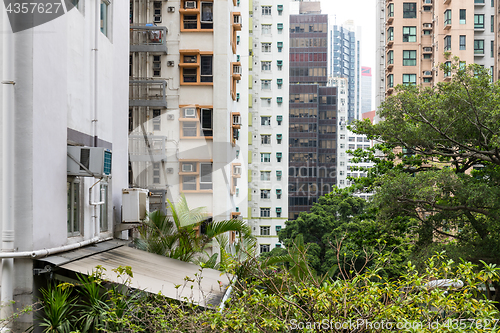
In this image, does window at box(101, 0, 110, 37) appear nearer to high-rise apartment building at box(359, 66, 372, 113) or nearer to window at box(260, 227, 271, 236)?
window at box(260, 227, 271, 236)

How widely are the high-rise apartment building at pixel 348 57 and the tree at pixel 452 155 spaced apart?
4927 inches

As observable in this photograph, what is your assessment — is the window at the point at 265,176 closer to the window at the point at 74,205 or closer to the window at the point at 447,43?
the window at the point at 447,43

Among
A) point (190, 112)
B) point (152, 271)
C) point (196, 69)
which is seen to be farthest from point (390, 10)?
point (152, 271)

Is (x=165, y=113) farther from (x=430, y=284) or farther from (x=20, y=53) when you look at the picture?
(x=430, y=284)

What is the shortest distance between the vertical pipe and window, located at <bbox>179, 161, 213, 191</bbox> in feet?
34.3

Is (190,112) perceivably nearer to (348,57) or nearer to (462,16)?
(462,16)

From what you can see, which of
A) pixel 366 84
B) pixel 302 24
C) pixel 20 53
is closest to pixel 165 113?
pixel 20 53

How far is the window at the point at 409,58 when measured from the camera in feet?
127

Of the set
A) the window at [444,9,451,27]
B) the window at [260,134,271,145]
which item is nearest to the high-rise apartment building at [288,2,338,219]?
the window at [260,134,271,145]

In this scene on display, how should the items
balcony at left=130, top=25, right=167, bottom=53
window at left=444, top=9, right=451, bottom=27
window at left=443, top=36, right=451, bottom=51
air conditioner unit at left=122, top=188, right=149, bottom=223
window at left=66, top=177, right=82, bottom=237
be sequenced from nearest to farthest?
1. window at left=66, top=177, right=82, bottom=237
2. air conditioner unit at left=122, top=188, right=149, bottom=223
3. balcony at left=130, top=25, right=167, bottom=53
4. window at left=444, top=9, right=451, bottom=27
5. window at left=443, top=36, right=451, bottom=51

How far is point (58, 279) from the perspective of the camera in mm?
5582

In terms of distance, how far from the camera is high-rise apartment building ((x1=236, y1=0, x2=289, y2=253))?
139ft

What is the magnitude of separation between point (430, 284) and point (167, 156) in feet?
40.6

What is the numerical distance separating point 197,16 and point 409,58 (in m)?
28.1
